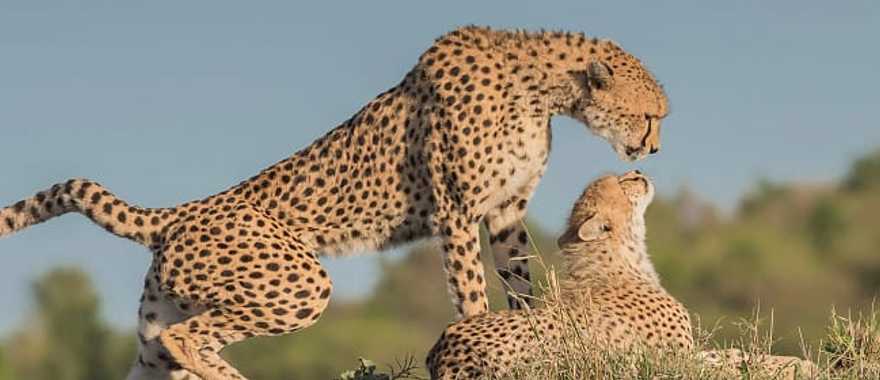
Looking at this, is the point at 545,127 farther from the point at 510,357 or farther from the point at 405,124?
the point at 510,357

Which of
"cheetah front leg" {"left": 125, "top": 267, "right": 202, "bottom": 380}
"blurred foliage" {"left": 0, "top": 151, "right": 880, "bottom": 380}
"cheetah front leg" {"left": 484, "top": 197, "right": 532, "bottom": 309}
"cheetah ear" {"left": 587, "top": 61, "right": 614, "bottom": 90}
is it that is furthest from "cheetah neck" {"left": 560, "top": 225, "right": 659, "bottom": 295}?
"blurred foliage" {"left": 0, "top": 151, "right": 880, "bottom": 380}

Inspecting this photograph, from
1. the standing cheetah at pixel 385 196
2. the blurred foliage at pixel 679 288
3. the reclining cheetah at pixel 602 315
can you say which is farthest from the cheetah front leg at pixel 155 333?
the blurred foliage at pixel 679 288

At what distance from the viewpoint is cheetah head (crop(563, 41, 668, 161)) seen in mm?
6836

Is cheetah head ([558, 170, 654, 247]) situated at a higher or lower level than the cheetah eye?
lower

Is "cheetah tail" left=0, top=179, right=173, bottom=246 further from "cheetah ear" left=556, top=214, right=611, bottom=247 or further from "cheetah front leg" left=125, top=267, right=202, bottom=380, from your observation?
"cheetah ear" left=556, top=214, right=611, bottom=247

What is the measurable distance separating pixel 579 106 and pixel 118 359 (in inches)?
1175

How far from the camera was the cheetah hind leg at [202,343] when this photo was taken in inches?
250

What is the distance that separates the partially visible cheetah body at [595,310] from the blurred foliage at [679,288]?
77.3 feet

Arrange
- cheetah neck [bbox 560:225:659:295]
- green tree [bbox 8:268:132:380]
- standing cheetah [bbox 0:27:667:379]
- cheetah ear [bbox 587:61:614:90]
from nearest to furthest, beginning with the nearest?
standing cheetah [bbox 0:27:667:379], cheetah neck [bbox 560:225:659:295], cheetah ear [bbox 587:61:614:90], green tree [bbox 8:268:132:380]

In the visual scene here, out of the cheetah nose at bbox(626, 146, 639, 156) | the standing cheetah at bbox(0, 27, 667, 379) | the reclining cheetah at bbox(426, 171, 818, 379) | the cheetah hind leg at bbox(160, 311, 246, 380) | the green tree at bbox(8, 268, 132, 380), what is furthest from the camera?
the green tree at bbox(8, 268, 132, 380)

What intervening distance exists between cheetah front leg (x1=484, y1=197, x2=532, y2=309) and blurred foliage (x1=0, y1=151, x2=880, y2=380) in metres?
23.4

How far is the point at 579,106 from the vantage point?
6.91 meters

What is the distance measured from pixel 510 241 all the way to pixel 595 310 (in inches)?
39.1

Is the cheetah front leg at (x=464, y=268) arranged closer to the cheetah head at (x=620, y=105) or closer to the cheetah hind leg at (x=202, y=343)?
the cheetah head at (x=620, y=105)
